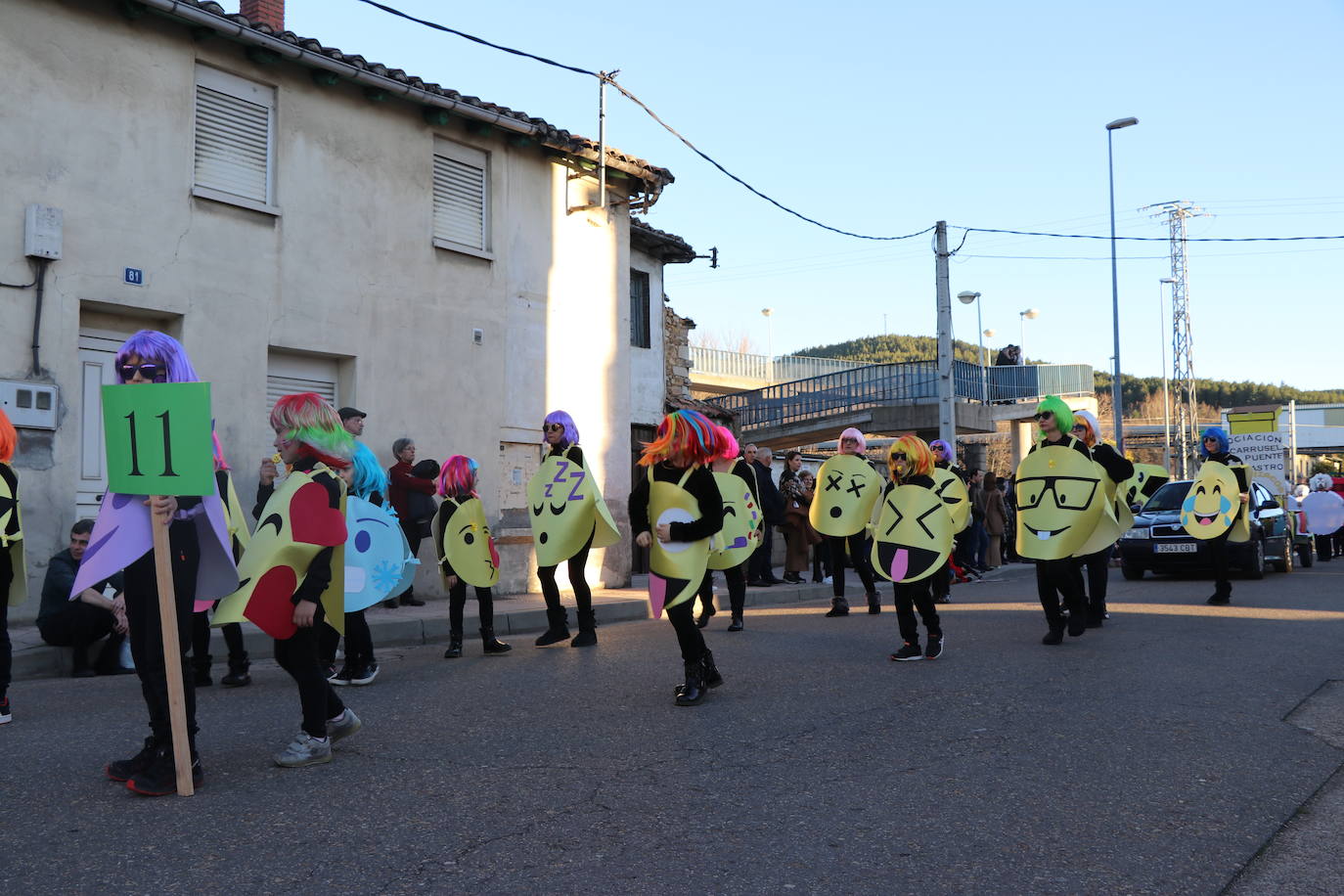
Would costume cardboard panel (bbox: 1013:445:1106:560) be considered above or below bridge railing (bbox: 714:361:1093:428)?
below

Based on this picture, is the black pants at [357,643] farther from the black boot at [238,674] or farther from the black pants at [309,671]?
the black pants at [309,671]

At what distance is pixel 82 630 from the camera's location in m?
8.16

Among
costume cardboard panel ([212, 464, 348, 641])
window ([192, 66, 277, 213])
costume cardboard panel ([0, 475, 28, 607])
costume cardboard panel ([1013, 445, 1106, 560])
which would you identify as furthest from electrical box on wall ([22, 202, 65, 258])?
costume cardboard panel ([1013, 445, 1106, 560])

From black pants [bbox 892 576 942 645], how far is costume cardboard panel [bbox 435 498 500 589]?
3.16 m

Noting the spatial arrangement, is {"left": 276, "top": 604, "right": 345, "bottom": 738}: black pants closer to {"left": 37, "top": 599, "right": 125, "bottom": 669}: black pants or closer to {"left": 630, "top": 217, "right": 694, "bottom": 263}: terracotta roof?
{"left": 37, "top": 599, "right": 125, "bottom": 669}: black pants

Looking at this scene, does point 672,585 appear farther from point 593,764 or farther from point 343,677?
point 343,677

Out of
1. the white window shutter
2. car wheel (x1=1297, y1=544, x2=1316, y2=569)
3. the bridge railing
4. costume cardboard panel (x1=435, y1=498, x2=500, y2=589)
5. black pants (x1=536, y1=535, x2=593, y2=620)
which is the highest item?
the white window shutter

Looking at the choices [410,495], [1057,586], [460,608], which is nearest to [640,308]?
[410,495]

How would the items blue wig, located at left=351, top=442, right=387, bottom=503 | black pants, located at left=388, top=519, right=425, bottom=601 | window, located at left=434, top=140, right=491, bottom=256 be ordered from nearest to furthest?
blue wig, located at left=351, top=442, right=387, bottom=503
black pants, located at left=388, top=519, right=425, bottom=601
window, located at left=434, top=140, right=491, bottom=256

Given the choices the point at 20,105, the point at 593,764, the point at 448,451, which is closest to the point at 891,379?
the point at 448,451

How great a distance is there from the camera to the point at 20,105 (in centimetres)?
1039

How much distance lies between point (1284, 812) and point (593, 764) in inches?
103

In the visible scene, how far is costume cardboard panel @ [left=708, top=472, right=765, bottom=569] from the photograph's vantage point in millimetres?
9570

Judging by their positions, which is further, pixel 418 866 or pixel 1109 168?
pixel 1109 168
